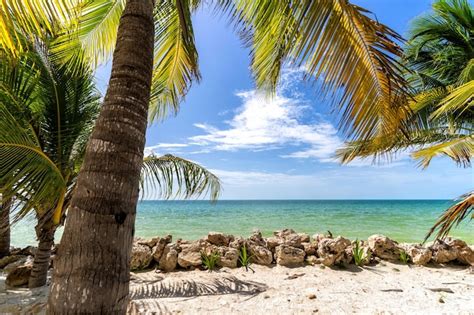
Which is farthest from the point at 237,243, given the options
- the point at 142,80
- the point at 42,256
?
the point at 142,80

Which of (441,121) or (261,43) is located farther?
(441,121)

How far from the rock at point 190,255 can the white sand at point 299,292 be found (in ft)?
0.77

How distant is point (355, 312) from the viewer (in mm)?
3746

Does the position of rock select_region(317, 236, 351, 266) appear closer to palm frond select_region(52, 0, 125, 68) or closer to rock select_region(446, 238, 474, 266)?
rock select_region(446, 238, 474, 266)

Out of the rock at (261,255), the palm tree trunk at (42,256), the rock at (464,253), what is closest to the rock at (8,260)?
the palm tree trunk at (42,256)

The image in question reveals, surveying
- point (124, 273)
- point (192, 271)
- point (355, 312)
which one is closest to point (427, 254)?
point (355, 312)

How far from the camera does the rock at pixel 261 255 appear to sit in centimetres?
610

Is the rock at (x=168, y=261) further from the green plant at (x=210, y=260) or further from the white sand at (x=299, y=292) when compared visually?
the green plant at (x=210, y=260)

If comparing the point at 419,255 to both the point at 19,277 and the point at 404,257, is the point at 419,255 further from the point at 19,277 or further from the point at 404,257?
the point at 19,277

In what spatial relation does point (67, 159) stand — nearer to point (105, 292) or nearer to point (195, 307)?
point (195, 307)

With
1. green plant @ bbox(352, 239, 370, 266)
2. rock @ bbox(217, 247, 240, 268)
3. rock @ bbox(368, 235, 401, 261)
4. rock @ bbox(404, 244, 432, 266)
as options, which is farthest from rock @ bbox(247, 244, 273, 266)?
rock @ bbox(404, 244, 432, 266)

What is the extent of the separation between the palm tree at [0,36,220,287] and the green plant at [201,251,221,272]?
1869 millimetres

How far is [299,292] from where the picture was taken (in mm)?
4512

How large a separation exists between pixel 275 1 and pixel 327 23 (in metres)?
0.67
